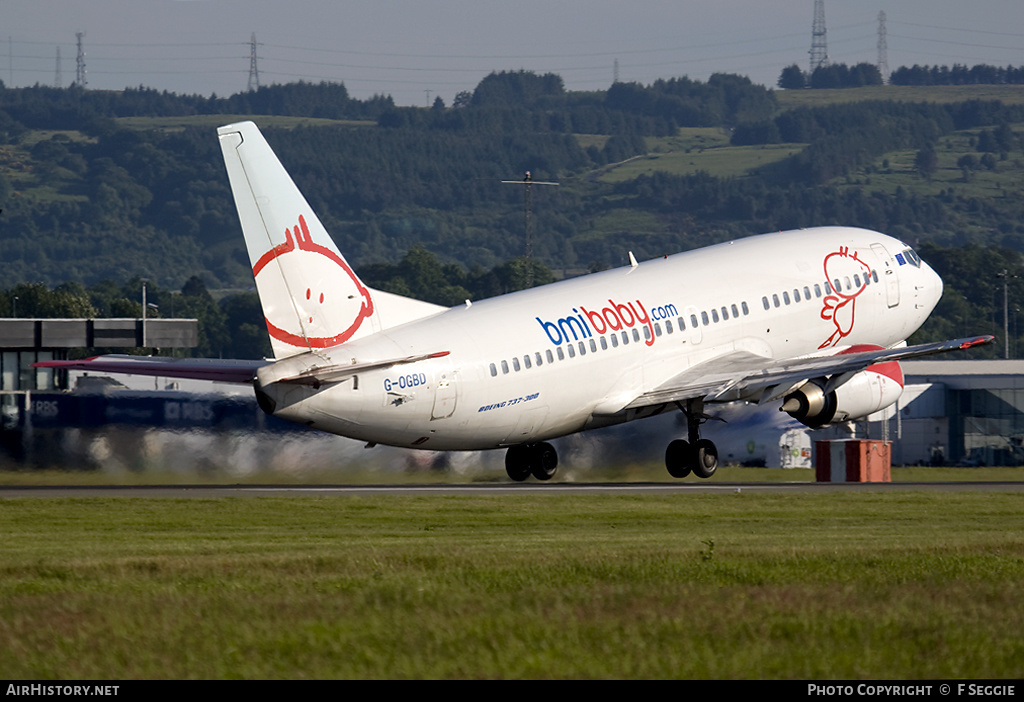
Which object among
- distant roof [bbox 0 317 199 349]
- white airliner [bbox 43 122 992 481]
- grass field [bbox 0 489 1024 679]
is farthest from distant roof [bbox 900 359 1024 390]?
grass field [bbox 0 489 1024 679]

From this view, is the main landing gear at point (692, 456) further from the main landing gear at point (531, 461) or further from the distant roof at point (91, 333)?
the distant roof at point (91, 333)

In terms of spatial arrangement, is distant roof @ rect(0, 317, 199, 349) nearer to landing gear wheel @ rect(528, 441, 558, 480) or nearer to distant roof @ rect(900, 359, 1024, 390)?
Result: landing gear wheel @ rect(528, 441, 558, 480)

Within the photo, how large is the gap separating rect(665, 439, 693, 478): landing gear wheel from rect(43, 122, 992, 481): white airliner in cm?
4

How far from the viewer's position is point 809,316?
49719mm

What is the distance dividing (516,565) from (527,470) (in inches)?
918

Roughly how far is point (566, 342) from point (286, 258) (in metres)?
9.35

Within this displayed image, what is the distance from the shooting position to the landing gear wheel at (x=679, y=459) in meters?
47.8

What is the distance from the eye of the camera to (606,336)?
44000 mm

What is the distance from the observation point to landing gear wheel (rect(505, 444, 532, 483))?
48.2 m

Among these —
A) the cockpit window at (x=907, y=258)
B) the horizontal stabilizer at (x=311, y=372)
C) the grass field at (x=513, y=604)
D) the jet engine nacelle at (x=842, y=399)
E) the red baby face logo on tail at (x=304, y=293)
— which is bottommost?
the grass field at (x=513, y=604)

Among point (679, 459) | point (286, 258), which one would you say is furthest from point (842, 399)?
point (286, 258)

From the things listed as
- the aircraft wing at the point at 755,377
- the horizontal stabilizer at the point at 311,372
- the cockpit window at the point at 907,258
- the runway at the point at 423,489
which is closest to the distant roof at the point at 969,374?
the runway at the point at 423,489

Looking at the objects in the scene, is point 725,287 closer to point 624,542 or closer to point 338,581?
point 624,542

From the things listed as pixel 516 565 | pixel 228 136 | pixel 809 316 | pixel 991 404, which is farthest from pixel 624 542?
pixel 991 404
